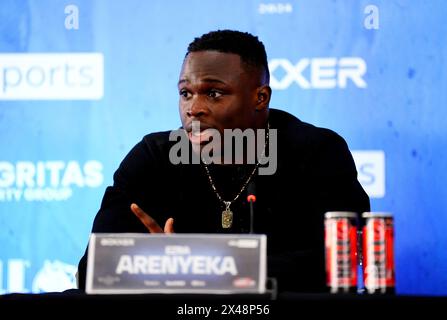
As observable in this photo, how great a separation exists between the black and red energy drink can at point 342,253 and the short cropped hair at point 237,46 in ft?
4.02

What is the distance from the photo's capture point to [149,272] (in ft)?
5.50

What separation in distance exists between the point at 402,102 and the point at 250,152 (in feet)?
2.38

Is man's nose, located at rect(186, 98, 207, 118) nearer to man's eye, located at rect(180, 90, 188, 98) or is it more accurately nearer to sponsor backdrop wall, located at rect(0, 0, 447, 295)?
man's eye, located at rect(180, 90, 188, 98)

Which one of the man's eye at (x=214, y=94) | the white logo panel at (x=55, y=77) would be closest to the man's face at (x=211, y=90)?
the man's eye at (x=214, y=94)

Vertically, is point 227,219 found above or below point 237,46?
below

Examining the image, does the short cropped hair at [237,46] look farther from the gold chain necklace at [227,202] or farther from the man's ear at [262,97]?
the gold chain necklace at [227,202]

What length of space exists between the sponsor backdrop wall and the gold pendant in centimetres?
70

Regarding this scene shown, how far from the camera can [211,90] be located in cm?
285

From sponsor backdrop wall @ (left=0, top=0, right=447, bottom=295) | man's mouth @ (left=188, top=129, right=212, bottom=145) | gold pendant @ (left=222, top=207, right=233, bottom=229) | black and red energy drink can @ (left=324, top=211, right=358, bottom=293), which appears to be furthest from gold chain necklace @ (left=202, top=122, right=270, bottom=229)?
black and red energy drink can @ (left=324, top=211, right=358, bottom=293)

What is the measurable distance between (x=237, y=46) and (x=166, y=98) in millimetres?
659

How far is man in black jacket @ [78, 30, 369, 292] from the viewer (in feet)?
9.22

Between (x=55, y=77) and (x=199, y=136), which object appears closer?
(x=199, y=136)

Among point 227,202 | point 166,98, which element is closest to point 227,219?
point 227,202

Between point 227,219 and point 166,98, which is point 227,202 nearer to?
point 227,219
